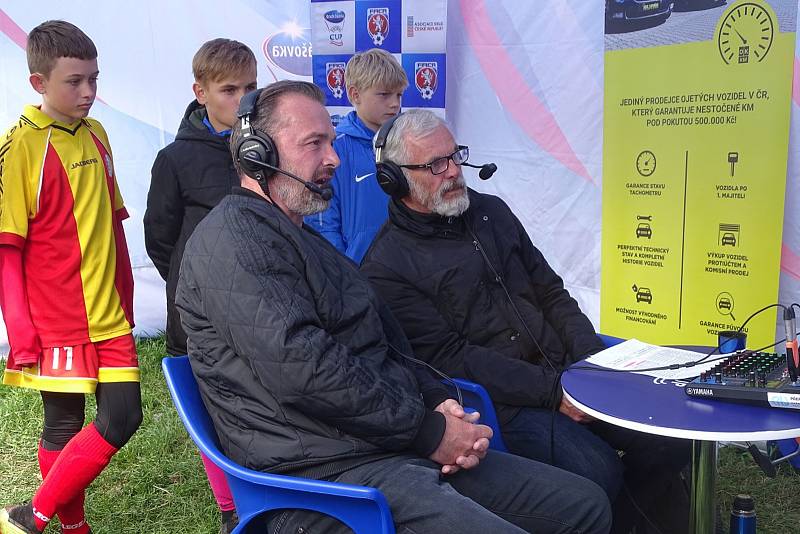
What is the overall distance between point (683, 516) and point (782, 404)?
38.2 inches

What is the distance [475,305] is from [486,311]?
4cm

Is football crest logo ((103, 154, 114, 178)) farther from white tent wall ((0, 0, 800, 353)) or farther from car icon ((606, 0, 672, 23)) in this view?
car icon ((606, 0, 672, 23))

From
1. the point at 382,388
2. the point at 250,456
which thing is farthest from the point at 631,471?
the point at 250,456

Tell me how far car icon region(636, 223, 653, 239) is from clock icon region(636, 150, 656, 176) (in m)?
0.25

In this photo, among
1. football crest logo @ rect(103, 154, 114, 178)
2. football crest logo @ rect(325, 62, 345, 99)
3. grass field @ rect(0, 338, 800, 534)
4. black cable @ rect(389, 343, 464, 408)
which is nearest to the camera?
black cable @ rect(389, 343, 464, 408)

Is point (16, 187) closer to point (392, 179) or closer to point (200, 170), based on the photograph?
point (200, 170)

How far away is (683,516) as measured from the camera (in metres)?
2.83

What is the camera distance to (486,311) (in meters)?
2.95

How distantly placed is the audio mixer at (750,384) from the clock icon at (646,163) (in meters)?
1.94

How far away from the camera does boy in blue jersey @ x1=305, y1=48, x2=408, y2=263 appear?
369 centimetres

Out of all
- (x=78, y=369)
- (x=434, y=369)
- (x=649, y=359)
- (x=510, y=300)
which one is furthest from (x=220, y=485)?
(x=649, y=359)

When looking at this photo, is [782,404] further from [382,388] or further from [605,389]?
[382,388]

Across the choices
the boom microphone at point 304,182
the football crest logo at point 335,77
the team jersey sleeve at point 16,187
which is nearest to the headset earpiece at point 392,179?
the boom microphone at point 304,182

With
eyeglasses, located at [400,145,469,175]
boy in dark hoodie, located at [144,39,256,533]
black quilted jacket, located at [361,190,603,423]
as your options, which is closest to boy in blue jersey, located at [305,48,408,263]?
boy in dark hoodie, located at [144,39,256,533]
